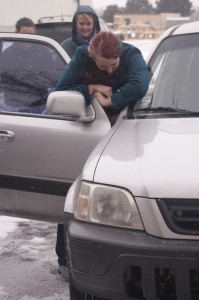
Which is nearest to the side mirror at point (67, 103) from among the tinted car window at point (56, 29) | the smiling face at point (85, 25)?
the smiling face at point (85, 25)

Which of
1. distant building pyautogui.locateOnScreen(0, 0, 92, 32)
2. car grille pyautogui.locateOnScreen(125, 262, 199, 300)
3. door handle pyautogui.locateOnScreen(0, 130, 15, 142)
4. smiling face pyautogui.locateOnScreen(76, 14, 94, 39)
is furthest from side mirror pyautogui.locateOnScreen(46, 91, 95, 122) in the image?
distant building pyautogui.locateOnScreen(0, 0, 92, 32)

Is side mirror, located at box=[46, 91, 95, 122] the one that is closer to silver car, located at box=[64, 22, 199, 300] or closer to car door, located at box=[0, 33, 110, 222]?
car door, located at box=[0, 33, 110, 222]

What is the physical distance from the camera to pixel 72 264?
8.96ft

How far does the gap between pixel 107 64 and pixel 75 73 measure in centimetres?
21

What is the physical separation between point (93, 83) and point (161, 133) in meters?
0.85

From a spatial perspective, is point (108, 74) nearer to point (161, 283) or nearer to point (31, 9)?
point (161, 283)

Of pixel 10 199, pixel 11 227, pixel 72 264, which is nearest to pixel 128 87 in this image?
pixel 10 199

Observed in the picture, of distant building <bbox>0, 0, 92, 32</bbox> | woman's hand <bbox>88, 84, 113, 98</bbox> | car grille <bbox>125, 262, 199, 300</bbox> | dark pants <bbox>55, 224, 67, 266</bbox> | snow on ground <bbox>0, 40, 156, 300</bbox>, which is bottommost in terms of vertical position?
snow on ground <bbox>0, 40, 156, 300</bbox>

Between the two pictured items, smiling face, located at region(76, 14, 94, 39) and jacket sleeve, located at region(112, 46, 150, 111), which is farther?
smiling face, located at region(76, 14, 94, 39)

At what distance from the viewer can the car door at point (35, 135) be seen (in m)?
3.70

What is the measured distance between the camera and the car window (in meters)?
3.53

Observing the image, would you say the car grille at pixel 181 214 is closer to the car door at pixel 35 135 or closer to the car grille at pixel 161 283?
the car grille at pixel 161 283

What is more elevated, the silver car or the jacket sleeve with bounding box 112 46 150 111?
the jacket sleeve with bounding box 112 46 150 111

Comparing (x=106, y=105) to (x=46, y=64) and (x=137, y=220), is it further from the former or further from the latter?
(x=137, y=220)
